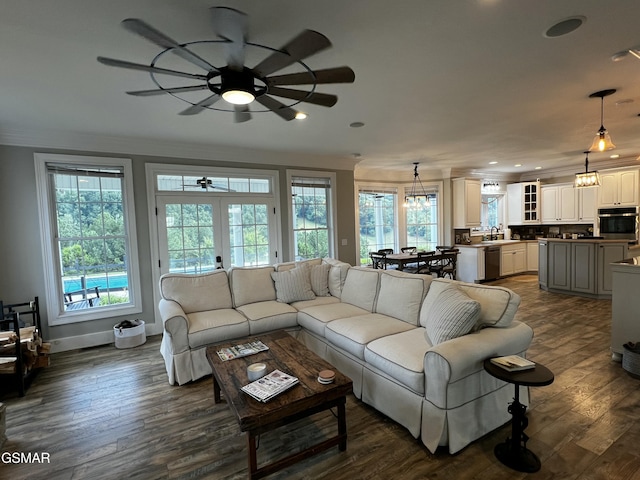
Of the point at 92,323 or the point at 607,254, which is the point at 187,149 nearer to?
the point at 92,323

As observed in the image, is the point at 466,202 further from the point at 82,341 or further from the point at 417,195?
the point at 82,341

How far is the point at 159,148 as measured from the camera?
442 cm

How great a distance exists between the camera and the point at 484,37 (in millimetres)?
2031

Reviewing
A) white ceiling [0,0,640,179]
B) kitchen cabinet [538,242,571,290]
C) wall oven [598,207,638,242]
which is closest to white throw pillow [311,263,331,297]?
white ceiling [0,0,640,179]

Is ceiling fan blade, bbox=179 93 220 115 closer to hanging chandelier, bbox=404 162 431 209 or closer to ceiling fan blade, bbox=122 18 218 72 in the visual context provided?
ceiling fan blade, bbox=122 18 218 72

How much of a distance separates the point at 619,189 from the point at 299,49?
314 inches

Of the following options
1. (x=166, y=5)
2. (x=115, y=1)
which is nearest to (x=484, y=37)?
(x=166, y=5)

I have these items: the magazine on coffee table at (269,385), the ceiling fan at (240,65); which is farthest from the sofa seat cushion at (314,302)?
A: the ceiling fan at (240,65)

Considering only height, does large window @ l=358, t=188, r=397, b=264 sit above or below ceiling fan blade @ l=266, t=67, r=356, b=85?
below

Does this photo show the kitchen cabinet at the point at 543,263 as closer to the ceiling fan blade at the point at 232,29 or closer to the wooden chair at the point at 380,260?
the wooden chair at the point at 380,260

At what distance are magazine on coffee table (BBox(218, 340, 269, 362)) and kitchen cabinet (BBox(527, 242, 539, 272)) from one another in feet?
26.2

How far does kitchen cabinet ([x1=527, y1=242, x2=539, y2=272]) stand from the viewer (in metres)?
8.11

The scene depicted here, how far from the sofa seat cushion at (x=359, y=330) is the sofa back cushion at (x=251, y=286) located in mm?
1206

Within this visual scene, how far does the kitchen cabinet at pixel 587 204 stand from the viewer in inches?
275
